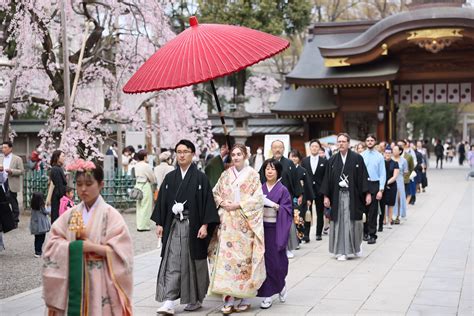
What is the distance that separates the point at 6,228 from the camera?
760 cm

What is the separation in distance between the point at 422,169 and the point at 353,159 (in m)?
10.9

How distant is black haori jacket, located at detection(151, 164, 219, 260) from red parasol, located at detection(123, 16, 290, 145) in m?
1.03

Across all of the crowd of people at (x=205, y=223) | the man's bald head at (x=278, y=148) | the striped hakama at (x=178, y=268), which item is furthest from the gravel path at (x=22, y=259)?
the man's bald head at (x=278, y=148)

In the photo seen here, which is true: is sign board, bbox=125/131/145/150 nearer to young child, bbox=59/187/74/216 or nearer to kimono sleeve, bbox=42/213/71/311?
young child, bbox=59/187/74/216

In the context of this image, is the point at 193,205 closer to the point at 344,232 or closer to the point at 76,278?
the point at 76,278

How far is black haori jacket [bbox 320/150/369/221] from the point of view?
30.2ft

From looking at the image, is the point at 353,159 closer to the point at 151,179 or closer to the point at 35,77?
the point at 151,179

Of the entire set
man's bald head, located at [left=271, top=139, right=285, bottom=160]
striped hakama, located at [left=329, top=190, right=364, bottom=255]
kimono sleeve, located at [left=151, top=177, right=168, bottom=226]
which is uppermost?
man's bald head, located at [left=271, top=139, right=285, bottom=160]

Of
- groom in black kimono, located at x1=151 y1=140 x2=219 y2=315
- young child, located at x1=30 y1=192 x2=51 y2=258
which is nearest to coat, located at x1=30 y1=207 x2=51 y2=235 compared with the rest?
young child, located at x1=30 y1=192 x2=51 y2=258

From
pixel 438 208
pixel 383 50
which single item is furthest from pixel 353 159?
pixel 383 50

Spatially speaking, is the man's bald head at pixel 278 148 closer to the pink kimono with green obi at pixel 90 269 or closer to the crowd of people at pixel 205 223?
the crowd of people at pixel 205 223

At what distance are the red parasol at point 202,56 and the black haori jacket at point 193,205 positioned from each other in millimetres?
1030

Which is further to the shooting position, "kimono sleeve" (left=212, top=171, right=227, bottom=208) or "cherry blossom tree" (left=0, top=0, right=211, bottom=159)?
"cherry blossom tree" (left=0, top=0, right=211, bottom=159)

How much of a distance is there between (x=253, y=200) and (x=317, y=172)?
17.3ft
